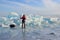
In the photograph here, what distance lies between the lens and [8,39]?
567 centimetres

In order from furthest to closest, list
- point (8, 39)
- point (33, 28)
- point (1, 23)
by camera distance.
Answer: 1. point (33, 28)
2. point (1, 23)
3. point (8, 39)

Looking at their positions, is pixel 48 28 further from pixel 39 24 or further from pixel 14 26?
pixel 14 26

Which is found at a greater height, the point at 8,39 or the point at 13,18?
the point at 13,18

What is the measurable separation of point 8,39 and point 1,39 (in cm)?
24

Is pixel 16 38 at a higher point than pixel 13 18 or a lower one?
lower

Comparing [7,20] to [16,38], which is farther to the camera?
[7,20]

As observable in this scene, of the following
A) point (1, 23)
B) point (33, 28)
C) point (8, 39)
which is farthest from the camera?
point (33, 28)

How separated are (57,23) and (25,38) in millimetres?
2831

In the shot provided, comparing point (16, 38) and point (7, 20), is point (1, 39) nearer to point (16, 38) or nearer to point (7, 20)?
point (16, 38)

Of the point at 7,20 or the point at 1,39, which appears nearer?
the point at 1,39

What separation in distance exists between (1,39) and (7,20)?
80.9 inches

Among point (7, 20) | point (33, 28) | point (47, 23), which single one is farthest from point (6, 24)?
point (47, 23)

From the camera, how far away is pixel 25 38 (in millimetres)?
5820

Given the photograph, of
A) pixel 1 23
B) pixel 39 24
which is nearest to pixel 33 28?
pixel 39 24
